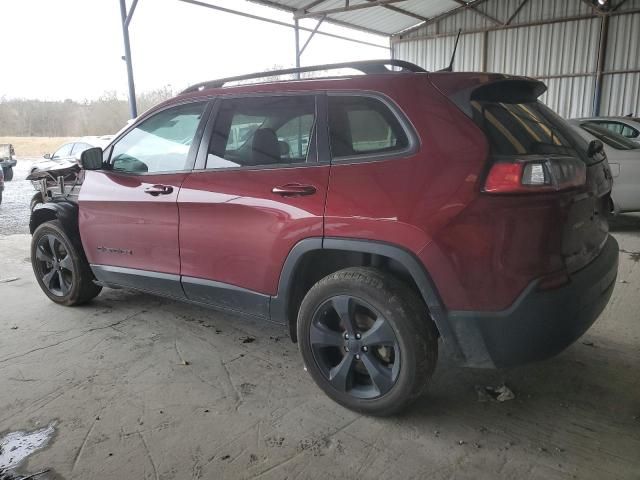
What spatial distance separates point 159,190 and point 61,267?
1.57m

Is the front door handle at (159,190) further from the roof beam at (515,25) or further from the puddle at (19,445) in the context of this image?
the roof beam at (515,25)

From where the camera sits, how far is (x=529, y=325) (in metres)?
2.07

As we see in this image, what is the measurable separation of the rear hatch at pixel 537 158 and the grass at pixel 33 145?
87.4ft

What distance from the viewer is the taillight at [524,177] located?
1.99 m

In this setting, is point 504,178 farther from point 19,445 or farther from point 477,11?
point 477,11

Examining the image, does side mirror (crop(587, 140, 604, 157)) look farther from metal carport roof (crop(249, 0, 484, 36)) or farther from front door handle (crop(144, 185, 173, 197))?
metal carport roof (crop(249, 0, 484, 36))

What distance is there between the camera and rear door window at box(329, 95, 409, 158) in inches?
90.2

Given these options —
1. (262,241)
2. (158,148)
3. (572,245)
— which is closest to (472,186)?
(572,245)

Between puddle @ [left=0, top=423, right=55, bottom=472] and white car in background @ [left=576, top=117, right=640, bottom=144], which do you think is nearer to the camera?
puddle @ [left=0, top=423, right=55, bottom=472]

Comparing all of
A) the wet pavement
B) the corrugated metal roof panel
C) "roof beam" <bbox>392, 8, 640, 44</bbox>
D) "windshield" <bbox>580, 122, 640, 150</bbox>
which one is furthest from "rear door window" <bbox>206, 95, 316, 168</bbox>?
"roof beam" <bbox>392, 8, 640, 44</bbox>

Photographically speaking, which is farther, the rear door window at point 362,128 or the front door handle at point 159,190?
the front door handle at point 159,190

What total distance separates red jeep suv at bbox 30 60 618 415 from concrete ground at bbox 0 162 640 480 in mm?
277

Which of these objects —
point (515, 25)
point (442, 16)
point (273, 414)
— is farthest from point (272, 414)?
point (442, 16)

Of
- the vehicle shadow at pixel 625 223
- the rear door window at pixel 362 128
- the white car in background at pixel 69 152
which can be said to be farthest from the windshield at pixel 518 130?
the white car in background at pixel 69 152
